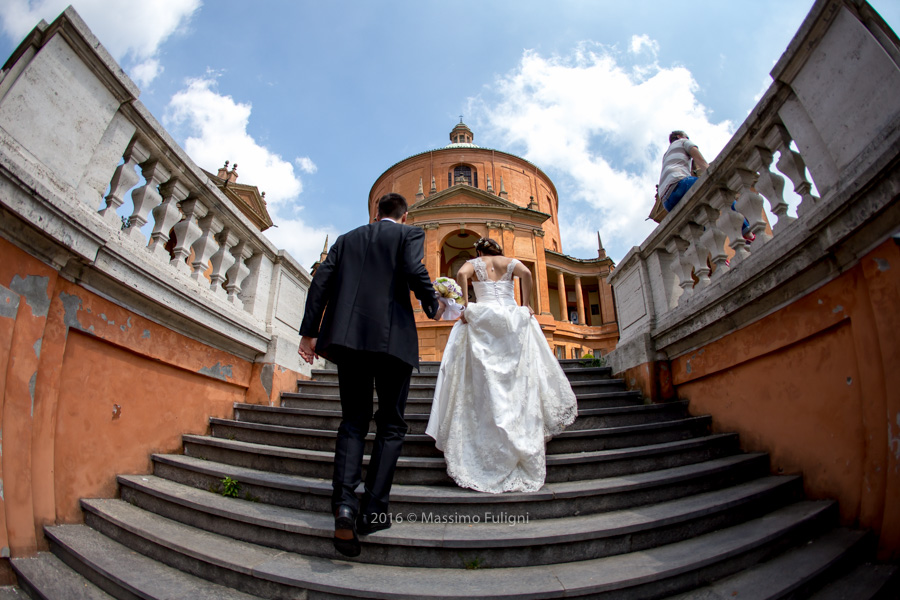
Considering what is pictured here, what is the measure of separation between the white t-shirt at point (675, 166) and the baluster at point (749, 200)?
3.80 ft

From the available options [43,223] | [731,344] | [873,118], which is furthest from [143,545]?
[873,118]

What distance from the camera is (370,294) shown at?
2553 mm

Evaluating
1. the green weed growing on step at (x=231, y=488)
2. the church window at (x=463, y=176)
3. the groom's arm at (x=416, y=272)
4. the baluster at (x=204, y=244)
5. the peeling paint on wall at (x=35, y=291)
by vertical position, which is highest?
the church window at (x=463, y=176)

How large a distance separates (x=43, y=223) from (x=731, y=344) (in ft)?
16.5

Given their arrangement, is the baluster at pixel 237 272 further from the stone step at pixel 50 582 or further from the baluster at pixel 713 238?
the baluster at pixel 713 238

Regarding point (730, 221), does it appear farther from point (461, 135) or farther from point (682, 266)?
point (461, 135)

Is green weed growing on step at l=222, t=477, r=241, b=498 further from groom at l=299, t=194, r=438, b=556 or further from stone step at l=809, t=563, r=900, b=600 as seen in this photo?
stone step at l=809, t=563, r=900, b=600

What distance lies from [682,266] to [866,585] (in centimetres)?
304

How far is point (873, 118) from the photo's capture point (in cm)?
237

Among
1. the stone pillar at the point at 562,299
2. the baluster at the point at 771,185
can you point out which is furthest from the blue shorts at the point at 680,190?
the stone pillar at the point at 562,299

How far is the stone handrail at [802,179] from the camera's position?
235cm

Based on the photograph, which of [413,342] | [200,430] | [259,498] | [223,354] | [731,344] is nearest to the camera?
[413,342]

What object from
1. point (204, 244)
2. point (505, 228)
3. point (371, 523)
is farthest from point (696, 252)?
point (505, 228)

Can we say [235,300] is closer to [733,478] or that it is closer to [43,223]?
[43,223]
